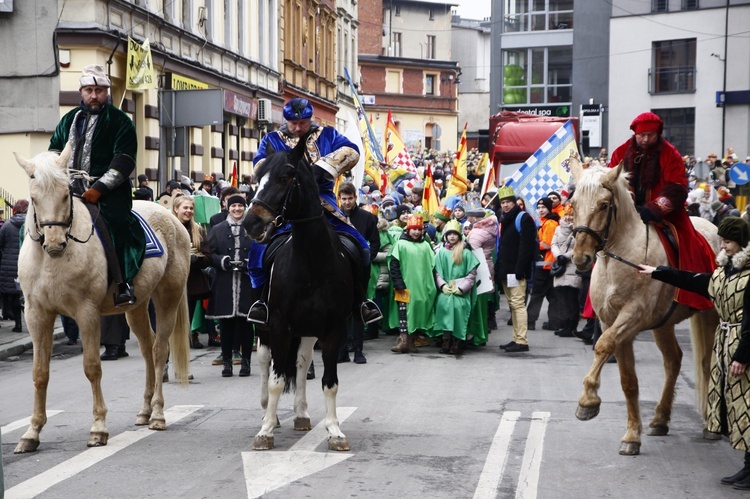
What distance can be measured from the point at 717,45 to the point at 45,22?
34.5 meters

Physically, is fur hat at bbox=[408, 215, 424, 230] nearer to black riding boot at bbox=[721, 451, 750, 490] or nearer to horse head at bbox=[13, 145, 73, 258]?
horse head at bbox=[13, 145, 73, 258]

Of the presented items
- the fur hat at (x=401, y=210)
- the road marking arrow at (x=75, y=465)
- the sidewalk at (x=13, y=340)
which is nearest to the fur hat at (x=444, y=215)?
the fur hat at (x=401, y=210)

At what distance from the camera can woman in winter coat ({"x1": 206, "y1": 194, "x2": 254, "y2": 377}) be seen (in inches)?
515

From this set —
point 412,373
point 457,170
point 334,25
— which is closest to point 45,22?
point 457,170

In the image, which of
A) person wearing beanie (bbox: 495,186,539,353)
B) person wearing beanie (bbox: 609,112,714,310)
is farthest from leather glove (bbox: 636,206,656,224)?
person wearing beanie (bbox: 495,186,539,353)

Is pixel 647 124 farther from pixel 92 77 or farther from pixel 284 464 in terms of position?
pixel 92 77

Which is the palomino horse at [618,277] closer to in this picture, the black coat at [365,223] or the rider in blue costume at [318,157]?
the rider in blue costume at [318,157]

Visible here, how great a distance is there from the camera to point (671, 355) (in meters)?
9.18

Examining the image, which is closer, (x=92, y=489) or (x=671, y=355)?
(x=92, y=489)

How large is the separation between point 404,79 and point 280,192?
78.5 meters

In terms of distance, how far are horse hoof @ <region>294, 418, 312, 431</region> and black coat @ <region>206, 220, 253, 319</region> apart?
428cm

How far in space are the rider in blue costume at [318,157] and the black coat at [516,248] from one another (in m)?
7.33

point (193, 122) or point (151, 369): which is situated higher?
point (193, 122)

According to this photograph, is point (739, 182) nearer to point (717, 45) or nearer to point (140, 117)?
point (140, 117)
